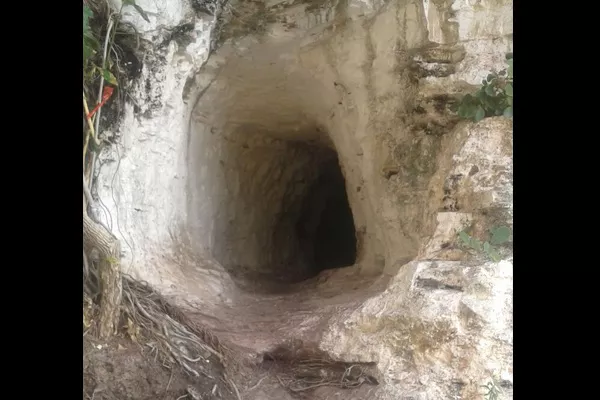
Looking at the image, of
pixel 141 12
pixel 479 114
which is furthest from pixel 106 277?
pixel 479 114

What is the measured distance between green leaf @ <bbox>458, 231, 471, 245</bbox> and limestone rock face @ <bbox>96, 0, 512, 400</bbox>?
0.08 feet

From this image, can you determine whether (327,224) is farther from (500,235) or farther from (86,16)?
(86,16)

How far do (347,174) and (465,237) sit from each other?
1.05 m

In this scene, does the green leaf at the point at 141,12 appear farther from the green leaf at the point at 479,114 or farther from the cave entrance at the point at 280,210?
the green leaf at the point at 479,114

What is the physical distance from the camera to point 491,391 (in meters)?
1.57

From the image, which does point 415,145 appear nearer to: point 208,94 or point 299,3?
point 299,3

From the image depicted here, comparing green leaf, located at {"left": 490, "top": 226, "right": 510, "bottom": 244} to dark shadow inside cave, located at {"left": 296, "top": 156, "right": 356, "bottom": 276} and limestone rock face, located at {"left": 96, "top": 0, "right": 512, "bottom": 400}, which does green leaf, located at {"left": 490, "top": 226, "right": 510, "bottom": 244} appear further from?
dark shadow inside cave, located at {"left": 296, "top": 156, "right": 356, "bottom": 276}

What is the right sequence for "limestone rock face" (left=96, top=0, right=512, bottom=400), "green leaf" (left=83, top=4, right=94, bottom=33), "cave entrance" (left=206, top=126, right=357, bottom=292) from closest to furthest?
"limestone rock face" (left=96, top=0, right=512, bottom=400) < "green leaf" (left=83, top=4, right=94, bottom=33) < "cave entrance" (left=206, top=126, right=357, bottom=292)

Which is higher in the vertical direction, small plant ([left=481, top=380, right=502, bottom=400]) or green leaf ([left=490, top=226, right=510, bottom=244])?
green leaf ([left=490, top=226, right=510, bottom=244])

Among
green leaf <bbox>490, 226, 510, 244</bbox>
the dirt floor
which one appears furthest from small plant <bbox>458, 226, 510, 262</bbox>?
the dirt floor

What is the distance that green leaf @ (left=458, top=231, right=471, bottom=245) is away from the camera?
5.99 ft

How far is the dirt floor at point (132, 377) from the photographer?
1.52 m

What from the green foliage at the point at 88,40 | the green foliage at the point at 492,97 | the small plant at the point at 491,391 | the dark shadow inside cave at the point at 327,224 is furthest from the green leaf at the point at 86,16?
the dark shadow inside cave at the point at 327,224

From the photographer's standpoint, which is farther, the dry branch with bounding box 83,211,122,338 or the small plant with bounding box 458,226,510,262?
the small plant with bounding box 458,226,510,262
